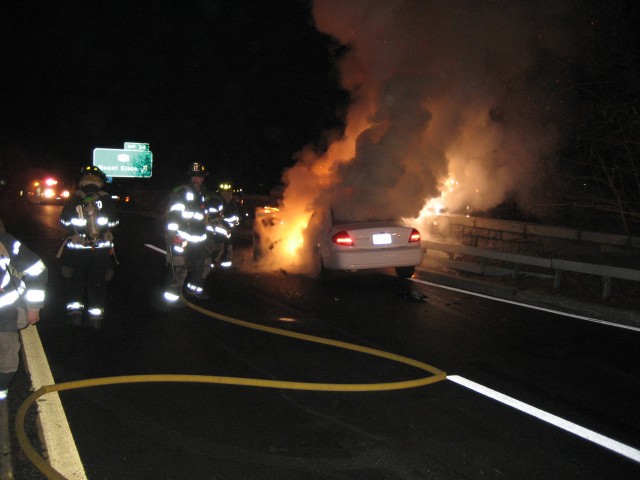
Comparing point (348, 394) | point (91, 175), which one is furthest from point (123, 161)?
point (348, 394)

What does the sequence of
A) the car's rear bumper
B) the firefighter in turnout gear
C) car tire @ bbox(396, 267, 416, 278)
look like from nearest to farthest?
the car's rear bumper, car tire @ bbox(396, 267, 416, 278), the firefighter in turnout gear

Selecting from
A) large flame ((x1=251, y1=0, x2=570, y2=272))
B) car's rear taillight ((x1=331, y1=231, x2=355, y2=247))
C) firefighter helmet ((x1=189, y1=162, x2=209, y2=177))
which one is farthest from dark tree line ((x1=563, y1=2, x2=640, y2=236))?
firefighter helmet ((x1=189, y1=162, x2=209, y2=177))

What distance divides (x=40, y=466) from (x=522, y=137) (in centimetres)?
1201

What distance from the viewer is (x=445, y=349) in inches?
247

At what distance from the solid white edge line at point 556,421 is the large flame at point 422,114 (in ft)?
18.7

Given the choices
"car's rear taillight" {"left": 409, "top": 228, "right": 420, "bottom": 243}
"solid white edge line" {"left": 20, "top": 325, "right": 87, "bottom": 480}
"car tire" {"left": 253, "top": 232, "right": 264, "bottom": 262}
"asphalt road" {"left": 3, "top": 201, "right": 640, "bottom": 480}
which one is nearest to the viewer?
"solid white edge line" {"left": 20, "top": 325, "right": 87, "bottom": 480}

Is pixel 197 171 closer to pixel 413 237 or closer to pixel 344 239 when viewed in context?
pixel 344 239

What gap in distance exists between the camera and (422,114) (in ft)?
38.6

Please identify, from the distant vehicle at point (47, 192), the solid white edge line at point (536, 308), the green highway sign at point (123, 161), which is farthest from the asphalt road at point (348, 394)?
the green highway sign at point (123, 161)

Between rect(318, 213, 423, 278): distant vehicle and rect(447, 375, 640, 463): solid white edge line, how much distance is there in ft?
15.2

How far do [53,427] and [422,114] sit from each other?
9.25 m

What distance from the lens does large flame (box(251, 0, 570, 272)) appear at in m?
11.2

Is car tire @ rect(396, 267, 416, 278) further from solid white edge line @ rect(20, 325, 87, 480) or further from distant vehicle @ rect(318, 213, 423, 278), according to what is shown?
solid white edge line @ rect(20, 325, 87, 480)

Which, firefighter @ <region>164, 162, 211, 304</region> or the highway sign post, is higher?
the highway sign post
